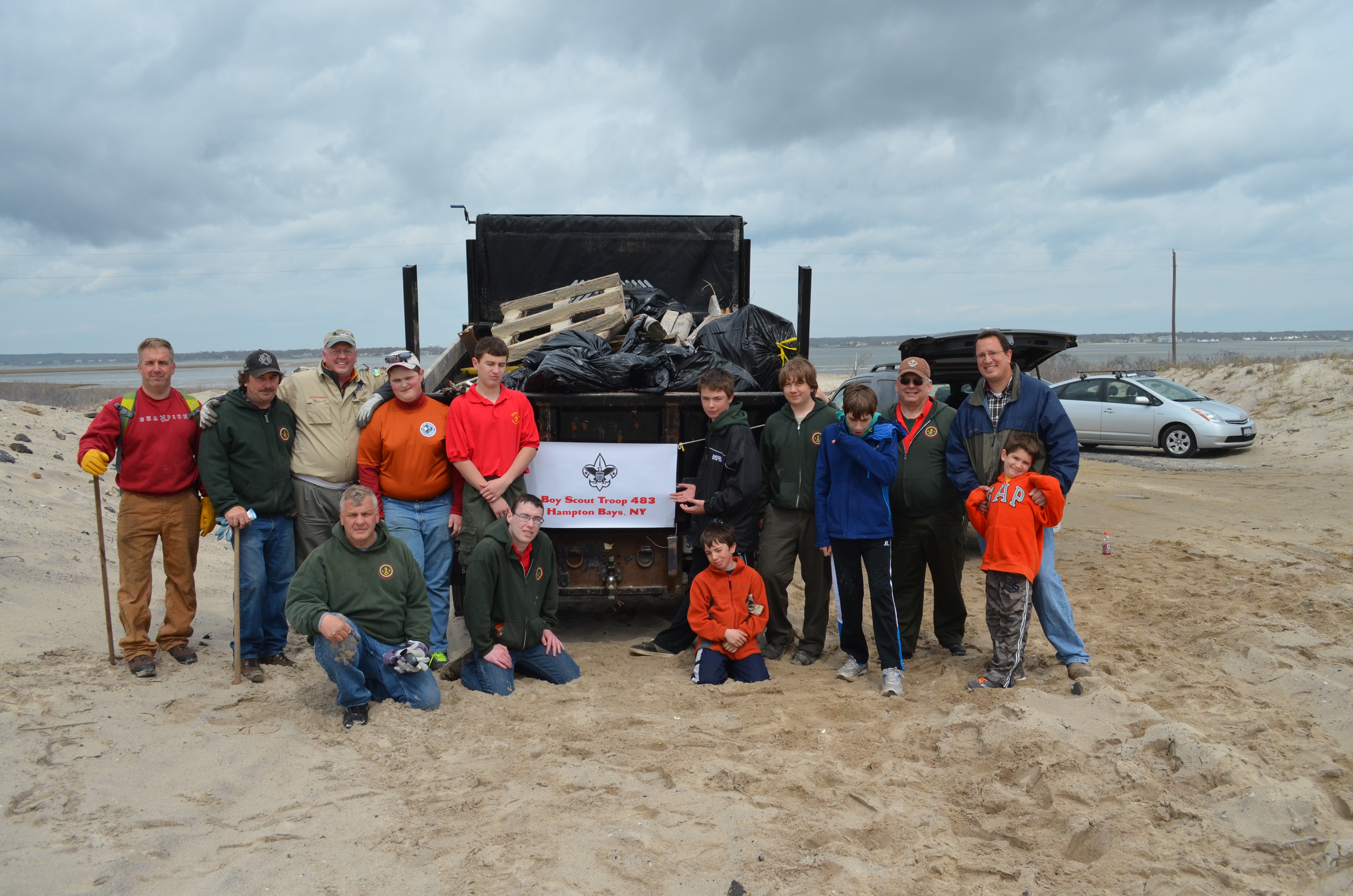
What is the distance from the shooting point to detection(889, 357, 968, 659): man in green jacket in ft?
16.9

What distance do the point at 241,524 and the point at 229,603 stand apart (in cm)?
253

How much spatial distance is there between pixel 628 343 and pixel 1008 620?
3.02 m

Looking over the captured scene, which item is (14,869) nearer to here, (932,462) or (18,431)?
(932,462)

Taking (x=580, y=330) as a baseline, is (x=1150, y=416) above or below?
below

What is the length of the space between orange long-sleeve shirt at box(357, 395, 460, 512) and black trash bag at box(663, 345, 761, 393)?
1498 mm

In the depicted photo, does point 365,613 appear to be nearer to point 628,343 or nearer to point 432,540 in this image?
point 432,540

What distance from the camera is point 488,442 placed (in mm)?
5137

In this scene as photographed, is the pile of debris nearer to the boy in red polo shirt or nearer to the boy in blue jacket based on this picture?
the boy in red polo shirt

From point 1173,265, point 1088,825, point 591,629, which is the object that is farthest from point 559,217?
point 1173,265

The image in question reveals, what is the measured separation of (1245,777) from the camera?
3.46 metres

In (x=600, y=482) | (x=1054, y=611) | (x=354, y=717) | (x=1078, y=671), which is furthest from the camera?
(x=600, y=482)

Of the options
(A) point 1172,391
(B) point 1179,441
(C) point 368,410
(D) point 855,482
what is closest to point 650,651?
(D) point 855,482

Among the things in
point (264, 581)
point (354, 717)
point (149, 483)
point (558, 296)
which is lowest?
point (354, 717)

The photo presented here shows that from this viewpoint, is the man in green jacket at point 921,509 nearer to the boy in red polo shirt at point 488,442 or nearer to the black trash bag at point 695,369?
the black trash bag at point 695,369
